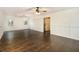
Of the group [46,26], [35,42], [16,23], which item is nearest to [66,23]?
[46,26]

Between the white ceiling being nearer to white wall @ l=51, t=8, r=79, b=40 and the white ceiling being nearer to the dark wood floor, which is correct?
white wall @ l=51, t=8, r=79, b=40

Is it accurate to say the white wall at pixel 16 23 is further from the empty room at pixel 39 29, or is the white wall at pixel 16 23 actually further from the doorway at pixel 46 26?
the doorway at pixel 46 26

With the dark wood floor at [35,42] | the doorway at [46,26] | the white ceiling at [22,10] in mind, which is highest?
the white ceiling at [22,10]

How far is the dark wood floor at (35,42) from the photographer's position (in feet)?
3.54

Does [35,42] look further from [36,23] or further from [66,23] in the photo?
[66,23]

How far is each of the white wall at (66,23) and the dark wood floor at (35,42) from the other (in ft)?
0.15

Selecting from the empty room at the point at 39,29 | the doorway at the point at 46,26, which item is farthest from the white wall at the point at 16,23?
the doorway at the point at 46,26

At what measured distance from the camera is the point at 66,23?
1108mm

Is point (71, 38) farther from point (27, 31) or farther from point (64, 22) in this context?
point (27, 31)

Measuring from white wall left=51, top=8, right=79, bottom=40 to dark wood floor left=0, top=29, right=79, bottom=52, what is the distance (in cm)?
4

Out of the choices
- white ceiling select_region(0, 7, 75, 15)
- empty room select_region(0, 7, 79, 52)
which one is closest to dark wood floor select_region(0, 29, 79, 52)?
empty room select_region(0, 7, 79, 52)

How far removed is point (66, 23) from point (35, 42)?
31 cm
